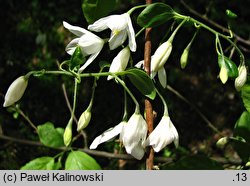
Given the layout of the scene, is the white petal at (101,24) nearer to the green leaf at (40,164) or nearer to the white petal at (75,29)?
the white petal at (75,29)

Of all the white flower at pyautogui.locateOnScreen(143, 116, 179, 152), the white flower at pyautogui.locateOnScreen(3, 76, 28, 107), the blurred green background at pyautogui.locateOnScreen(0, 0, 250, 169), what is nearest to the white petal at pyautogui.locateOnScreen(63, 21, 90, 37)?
the white flower at pyautogui.locateOnScreen(3, 76, 28, 107)

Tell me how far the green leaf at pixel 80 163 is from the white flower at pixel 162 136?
0.33 metres

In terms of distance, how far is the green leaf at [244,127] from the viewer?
1.02m

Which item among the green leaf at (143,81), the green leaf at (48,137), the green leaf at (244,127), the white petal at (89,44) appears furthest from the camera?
the green leaf at (48,137)

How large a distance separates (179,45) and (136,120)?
1.83 metres

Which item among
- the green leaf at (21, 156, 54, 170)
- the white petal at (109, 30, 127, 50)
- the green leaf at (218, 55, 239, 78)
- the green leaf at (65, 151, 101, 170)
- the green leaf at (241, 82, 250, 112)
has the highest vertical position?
the white petal at (109, 30, 127, 50)

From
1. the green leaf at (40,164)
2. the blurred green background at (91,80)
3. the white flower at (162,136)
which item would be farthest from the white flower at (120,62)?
the blurred green background at (91,80)

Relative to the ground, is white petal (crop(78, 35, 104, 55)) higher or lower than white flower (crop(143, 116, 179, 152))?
higher

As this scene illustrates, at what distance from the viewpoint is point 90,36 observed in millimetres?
917

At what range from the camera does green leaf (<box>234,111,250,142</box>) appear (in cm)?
102

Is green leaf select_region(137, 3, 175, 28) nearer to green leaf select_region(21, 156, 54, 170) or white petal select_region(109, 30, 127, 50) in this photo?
→ white petal select_region(109, 30, 127, 50)

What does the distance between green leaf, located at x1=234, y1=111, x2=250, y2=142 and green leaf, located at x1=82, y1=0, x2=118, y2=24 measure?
370 mm

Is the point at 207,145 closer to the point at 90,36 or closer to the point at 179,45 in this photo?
the point at 179,45
